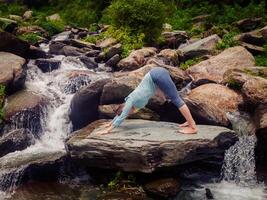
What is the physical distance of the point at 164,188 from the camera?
9531 millimetres

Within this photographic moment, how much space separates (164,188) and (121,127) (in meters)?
1.83

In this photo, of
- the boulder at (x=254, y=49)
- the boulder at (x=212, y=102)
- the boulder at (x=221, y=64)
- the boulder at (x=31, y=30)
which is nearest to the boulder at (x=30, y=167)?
the boulder at (x=212, y=102)

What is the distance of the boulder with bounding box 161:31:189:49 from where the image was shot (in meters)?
20.2

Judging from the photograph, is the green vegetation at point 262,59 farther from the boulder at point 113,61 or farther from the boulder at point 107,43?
the boulder at point 107,43

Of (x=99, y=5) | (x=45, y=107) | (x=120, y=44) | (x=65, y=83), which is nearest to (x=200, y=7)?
(x=99, y=5)

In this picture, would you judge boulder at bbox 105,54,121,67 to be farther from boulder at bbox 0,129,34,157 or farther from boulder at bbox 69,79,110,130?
boulder at bbox 0,129,34,157

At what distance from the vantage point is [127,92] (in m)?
11.9

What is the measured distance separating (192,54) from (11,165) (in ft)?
30.5

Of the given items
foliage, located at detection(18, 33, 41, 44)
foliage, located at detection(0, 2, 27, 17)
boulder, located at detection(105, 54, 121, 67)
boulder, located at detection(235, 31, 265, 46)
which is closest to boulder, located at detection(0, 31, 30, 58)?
boulder, located at detection(105, 54, 121, 67)

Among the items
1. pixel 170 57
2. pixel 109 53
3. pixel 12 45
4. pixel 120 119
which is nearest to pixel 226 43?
pixel 170 57

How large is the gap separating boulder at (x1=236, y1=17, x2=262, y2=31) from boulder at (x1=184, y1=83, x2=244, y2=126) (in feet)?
30.4

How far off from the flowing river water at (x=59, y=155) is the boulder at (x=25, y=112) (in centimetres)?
8

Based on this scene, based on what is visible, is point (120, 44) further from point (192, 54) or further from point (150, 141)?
point (150, 141)

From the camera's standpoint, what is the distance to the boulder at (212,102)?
11.4 metres
